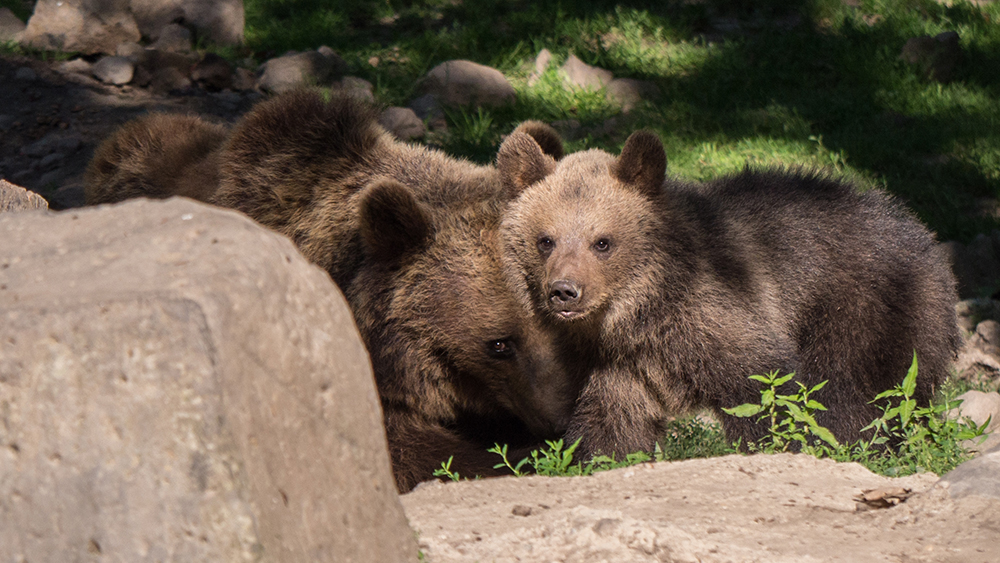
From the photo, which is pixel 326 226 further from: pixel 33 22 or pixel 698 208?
pixel 33 22

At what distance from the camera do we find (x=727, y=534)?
111 inches

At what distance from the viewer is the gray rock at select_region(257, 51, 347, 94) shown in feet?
27.7

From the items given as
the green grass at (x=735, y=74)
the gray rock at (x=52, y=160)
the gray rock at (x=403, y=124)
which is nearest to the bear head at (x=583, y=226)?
the green grass at (x=735, y=74)

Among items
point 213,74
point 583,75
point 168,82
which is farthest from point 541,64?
point 168,82

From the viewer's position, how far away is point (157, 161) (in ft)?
20.1

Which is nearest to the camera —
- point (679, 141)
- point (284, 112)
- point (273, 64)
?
point (284, 112)

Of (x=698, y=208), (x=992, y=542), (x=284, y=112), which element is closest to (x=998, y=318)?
(x=698, y=208)

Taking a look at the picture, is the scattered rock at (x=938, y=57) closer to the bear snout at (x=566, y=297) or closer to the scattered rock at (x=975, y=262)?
the scattered rock at (x=975, y=262)

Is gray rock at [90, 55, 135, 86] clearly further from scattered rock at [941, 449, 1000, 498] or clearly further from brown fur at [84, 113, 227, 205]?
scattered rock at [941, 449, 1000, 498]

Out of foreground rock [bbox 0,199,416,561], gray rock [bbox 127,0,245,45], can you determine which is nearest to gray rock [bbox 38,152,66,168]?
gray rock [bbox 127,0,245,45]

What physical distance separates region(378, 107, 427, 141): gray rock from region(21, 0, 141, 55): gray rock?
9.32ft

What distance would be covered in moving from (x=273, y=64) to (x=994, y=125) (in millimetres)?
6049

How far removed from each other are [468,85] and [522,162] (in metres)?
3.91

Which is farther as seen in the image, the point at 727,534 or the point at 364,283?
the point at 364,283
